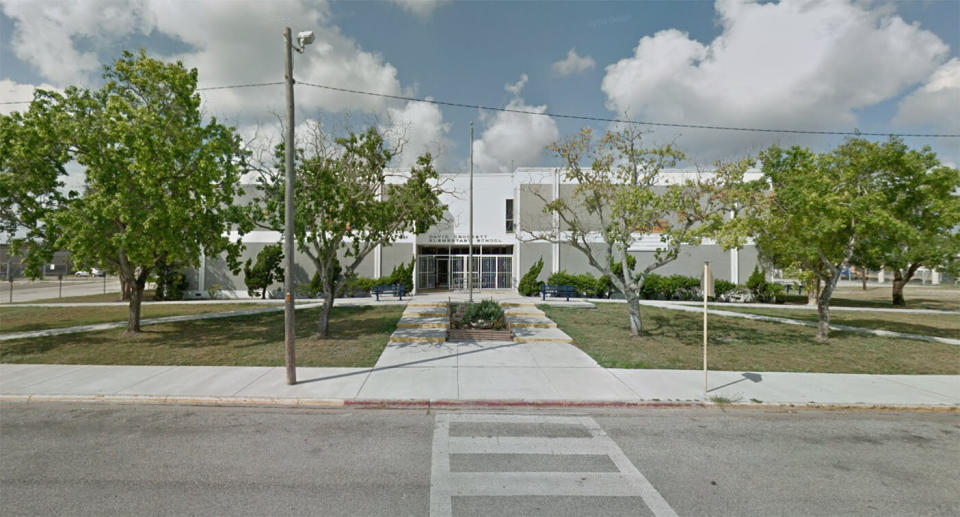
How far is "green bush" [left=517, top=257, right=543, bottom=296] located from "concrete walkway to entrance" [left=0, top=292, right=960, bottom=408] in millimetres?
13618

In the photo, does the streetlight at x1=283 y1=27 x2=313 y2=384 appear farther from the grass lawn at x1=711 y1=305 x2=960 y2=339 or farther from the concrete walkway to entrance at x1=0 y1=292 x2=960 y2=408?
the grass lawn at x1=711 y1=305 x2=960 y2=339

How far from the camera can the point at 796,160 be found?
41.9 feet

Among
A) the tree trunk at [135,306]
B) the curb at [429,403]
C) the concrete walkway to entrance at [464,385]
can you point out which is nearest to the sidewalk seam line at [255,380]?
Result: the concrete walkway to entrance at [464,385]

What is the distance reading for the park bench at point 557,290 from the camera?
2219 centimetres

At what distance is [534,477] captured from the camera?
4590mm

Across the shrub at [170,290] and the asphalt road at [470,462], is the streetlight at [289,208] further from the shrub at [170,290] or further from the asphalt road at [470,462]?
the shrub at [170,290]

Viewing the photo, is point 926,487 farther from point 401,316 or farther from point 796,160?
point 401,316

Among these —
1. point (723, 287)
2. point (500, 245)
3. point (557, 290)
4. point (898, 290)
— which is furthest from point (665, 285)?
point (898, 290)

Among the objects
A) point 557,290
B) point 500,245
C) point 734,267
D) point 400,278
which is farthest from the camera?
point 500,245

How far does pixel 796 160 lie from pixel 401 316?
590 inches

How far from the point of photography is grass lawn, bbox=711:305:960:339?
15031mm

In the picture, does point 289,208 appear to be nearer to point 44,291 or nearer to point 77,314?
point 77,314

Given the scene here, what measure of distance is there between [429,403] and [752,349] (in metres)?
9.78

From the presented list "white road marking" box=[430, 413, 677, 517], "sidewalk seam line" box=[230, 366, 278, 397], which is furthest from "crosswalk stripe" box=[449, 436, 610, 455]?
"sidewalk seam line" box=[230, 366, 278, 397]
